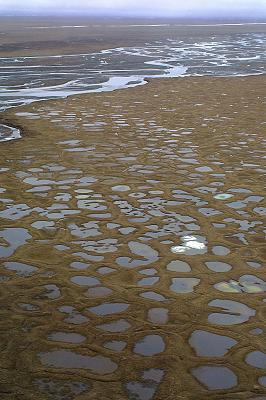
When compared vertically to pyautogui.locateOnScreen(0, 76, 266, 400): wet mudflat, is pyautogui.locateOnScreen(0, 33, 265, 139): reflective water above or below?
above

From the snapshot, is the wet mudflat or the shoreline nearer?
the wet mudflat

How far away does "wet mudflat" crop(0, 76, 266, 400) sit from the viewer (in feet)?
12.8

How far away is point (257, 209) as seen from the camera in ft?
24.1

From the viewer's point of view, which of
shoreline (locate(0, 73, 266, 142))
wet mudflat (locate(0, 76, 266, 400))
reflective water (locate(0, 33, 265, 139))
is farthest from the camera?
reflective water (locate(0, 33, 265, 139))

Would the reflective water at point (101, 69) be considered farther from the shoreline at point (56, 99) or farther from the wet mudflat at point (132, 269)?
the wet mudflat at point (132, 269)

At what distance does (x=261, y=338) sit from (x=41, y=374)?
1.85 metres

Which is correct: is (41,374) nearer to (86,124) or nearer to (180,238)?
(180,238)

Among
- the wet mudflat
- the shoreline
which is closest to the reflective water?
the shoreline

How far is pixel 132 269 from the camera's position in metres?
5.57

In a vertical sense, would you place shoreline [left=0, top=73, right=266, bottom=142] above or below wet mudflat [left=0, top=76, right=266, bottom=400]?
above

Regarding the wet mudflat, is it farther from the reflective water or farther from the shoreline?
the reflective water

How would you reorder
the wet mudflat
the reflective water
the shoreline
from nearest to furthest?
the wet mudflat → the shoreline → the reflective water

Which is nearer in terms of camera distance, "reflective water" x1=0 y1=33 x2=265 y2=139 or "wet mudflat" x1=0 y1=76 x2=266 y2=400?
"wet mudflat" x1=0 y1=76 x2=266 y2=400

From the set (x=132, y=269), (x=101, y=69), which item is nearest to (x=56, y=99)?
(x=101, y=69)
